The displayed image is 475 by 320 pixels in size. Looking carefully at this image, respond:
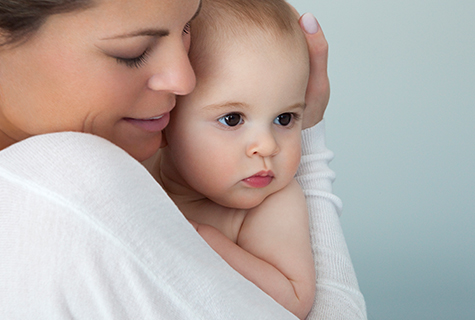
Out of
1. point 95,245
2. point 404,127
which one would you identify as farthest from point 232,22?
point 404,127

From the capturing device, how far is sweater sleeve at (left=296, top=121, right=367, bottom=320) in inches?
50.1

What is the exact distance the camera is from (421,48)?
3680 millimetres

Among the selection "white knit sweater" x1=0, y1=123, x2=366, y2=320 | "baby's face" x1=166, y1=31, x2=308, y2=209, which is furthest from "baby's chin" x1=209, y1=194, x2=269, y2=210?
"white knit sweater" x1=0, y1=123, x2=366, y2=320

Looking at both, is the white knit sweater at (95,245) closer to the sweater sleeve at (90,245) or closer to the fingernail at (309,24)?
the sweater sleeve at (90,245)

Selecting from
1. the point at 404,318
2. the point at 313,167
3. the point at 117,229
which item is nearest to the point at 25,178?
the point at 117,229

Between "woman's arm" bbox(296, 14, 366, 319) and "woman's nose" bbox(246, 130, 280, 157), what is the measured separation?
0.30 m

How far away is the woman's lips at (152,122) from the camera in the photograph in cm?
117

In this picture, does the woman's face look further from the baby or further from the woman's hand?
the woman's hand

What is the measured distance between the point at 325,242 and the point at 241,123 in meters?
0.40

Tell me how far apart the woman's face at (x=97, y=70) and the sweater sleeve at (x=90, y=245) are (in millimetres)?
160

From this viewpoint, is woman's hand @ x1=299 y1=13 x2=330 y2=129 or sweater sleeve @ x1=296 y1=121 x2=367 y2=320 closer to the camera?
sweater sleeve @ x1=296 y1=121 x2=367 y2=320

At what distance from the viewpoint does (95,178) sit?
82 centimetres

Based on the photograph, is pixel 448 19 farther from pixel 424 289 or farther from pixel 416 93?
pixel 424 289

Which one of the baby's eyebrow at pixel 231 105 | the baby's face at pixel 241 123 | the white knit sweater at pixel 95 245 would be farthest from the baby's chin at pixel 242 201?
the white knit sweater at pixel 95 245
